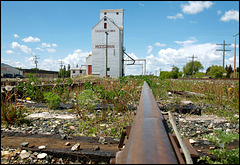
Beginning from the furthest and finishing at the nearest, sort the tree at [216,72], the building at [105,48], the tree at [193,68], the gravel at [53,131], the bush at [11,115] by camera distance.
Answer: the tree at [193,68] → the tree at [216,72] → the building at [105,48] → the bush at [11,115] → the gravel at [53,131]

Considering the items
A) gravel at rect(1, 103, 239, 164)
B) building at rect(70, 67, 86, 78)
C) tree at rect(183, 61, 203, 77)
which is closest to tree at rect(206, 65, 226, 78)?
tree at rect(183, 61, 203, 77)

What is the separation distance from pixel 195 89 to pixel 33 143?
7.37m

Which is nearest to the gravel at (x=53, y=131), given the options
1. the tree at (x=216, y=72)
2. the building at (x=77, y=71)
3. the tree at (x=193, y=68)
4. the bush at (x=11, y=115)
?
the bush at (x=11, y=115)

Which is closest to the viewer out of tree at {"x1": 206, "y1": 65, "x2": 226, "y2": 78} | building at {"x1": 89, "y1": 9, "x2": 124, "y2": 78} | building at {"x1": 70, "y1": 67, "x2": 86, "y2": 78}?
building at {"x1": 89, "y1": 9, "x2": 124, "y2": 78}

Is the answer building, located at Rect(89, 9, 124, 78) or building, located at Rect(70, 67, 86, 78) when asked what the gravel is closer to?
building, located at Rect(89, 9, 124, 78)

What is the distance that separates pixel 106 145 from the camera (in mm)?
1897

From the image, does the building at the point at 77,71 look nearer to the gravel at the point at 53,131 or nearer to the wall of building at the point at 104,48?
the wall of building at the point at 104,48

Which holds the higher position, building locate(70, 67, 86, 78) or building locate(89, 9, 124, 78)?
building locate(89, 9, 124, 78)

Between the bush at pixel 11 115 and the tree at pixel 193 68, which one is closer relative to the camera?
the bush at pixel 11 115

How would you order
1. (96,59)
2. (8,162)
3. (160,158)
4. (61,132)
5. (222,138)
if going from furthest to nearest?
(96,59)
(61,132)
(8,162)
(222,138)
(160,158)

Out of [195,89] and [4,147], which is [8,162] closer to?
[4,147]

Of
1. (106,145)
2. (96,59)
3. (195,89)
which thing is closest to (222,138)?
(106,145)

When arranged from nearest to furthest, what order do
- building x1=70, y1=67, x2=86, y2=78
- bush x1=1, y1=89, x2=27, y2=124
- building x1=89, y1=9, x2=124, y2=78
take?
1. bush x1=1, y1=89, x2=27, y2=124
2. building x1=89, y1=9, x2=124, y2=78
3. building x1=70, y1=67, x2=86, y2=78

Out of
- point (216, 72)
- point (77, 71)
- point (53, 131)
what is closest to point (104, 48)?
point (77, 71)
